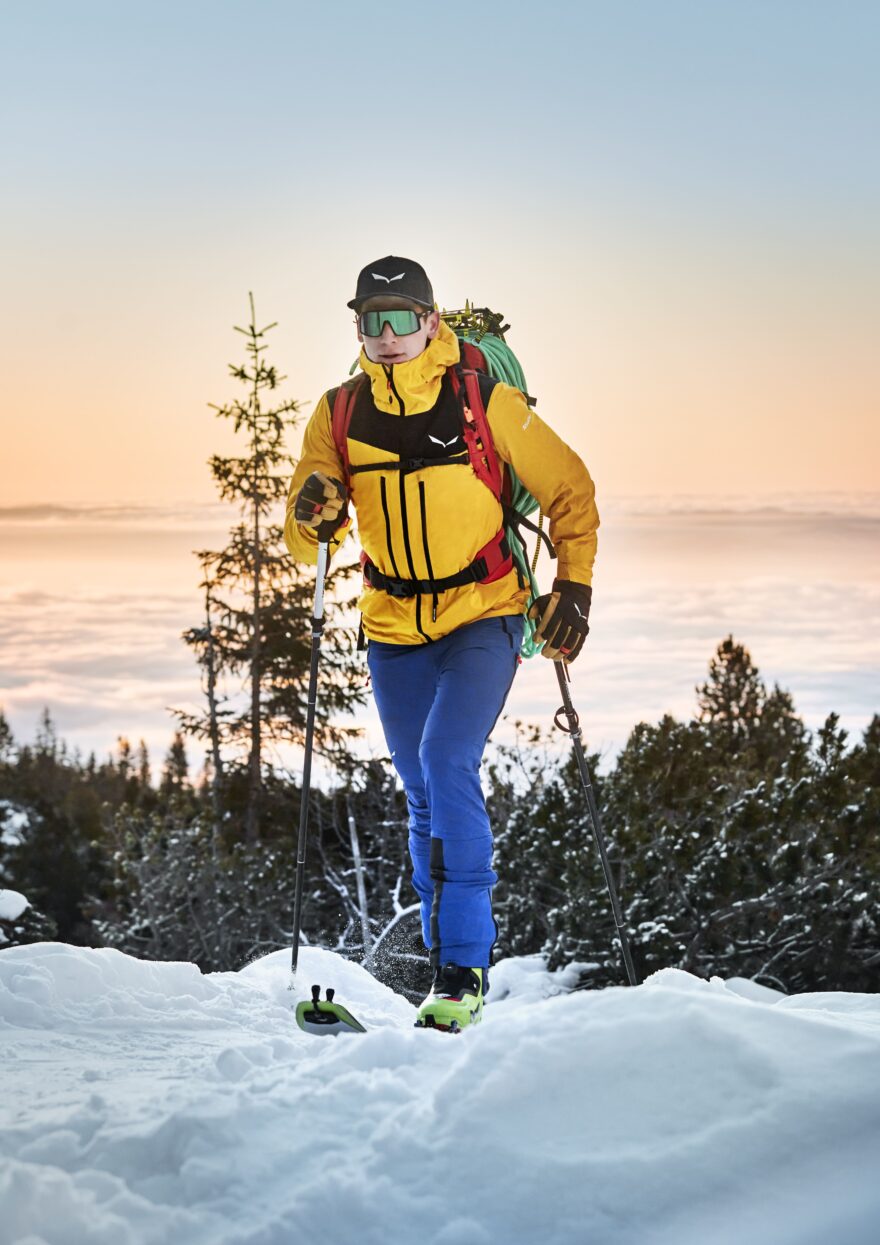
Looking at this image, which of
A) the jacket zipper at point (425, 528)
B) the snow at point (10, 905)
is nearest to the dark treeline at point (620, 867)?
the snow at point (10, 905)

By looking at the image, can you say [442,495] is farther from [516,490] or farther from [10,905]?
[10,905]

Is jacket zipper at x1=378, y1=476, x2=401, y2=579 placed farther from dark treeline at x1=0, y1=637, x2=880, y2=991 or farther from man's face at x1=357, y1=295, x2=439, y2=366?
dark treeline at x1=0, y1=637, x2=880, y2=991

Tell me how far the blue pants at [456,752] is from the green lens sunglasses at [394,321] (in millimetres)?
1176

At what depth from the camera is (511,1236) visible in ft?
6.89

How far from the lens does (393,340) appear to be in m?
4.49

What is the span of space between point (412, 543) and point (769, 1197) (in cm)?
287

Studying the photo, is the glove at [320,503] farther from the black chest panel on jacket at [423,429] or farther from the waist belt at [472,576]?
the waist belt at [472,576]

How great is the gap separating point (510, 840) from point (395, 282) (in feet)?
34.5

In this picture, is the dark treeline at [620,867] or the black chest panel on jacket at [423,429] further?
the dark treeline at [620,867]

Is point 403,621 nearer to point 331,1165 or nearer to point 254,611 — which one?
point 331,1165

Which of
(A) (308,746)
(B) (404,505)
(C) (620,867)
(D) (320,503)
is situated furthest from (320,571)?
(C) (620,867)

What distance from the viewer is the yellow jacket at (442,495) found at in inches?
177

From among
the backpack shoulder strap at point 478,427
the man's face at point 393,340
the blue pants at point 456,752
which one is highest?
the man's face at point 393,340

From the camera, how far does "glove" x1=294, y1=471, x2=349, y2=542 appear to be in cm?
468
